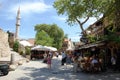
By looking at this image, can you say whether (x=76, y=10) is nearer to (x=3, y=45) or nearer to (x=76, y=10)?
(x=76, y=10)

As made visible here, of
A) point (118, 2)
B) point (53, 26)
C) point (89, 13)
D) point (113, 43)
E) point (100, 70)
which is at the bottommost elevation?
point (100, 70)

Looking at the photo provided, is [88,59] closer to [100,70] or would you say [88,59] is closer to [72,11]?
[100,70]

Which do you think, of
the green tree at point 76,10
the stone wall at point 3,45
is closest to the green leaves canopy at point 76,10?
the green tree at point 76,10

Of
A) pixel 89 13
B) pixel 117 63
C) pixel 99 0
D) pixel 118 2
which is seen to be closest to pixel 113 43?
pixel 117 63

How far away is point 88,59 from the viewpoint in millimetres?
22359

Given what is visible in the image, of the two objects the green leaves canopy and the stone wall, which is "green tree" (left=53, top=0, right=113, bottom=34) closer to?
the green leaves canopy

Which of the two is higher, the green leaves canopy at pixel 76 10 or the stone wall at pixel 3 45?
the green leaves canopy at pixel 76 10

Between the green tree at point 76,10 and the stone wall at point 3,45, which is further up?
the green tree at point 76,10

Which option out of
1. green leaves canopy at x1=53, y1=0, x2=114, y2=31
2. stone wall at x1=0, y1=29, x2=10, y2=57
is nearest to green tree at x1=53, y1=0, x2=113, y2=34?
green leaves canopy at x1=53, y1=0, x2=114, y2=31

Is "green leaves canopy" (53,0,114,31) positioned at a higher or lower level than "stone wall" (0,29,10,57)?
higher

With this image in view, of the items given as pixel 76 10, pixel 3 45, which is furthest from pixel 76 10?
pixel 3 45

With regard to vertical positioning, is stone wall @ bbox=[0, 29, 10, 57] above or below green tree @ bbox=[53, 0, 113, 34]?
below

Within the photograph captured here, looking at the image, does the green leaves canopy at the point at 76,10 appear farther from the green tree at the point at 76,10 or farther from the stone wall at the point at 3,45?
the stone wall at the point at 3,45

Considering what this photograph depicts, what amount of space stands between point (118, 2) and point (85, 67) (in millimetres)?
6070
